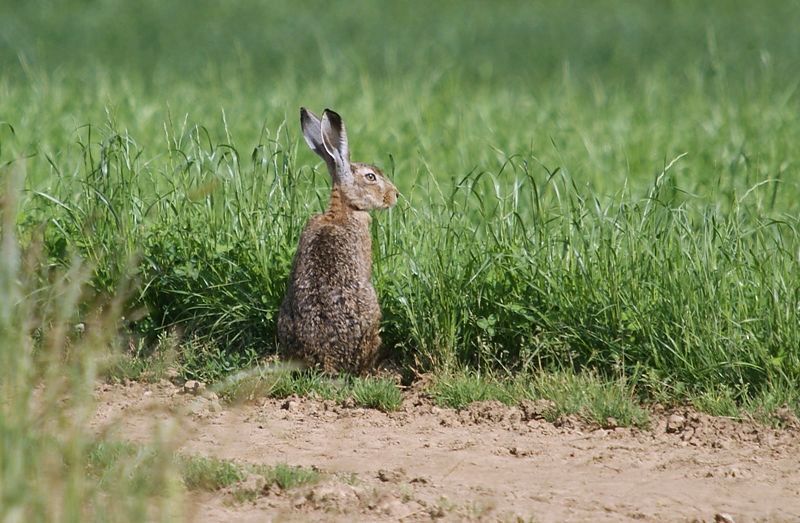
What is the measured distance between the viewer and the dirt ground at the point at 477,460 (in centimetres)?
448

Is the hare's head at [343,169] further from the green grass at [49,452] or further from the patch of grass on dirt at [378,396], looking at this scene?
the green grass at [49,452]

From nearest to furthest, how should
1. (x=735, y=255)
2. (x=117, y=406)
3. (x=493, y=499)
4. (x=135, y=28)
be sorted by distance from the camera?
1. (x=493, y=499)
2. (x=117, y=406)
3. (x=735, y=255)
4. (x=135, y=28)

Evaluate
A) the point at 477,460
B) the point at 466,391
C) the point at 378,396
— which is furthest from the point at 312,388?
the point at 477,460

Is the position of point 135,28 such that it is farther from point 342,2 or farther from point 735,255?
point 735,255

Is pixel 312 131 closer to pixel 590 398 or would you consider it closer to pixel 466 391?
pixel 466 391

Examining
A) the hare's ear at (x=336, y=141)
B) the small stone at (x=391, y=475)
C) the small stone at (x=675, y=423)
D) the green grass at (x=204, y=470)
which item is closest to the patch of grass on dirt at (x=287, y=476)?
the green grass at (x=204, y=470)

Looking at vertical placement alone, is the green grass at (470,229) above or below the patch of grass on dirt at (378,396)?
above

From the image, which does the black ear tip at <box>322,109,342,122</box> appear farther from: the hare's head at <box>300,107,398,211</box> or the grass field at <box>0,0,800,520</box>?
the grass field at <box>0,0,800,520</box>

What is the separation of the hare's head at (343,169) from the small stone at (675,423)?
193 cm

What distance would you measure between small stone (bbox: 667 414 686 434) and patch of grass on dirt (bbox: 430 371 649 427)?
105 millimetres

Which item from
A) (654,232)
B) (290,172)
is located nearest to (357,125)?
(290,172)

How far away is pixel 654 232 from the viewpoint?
616cm

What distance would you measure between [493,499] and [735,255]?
2167 millimetres

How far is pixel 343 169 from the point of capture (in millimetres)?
6504
